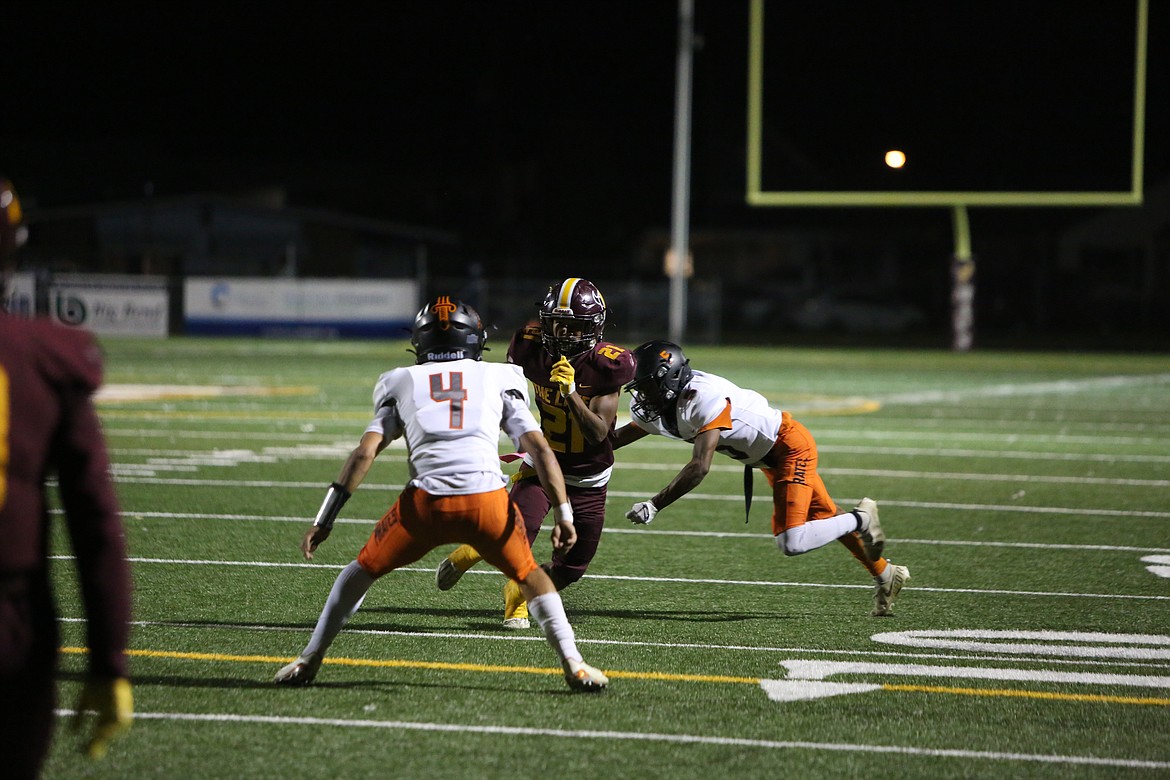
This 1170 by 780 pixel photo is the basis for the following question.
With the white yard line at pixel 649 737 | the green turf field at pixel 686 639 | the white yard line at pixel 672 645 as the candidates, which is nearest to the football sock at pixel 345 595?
the green turf field at pixel 686 639

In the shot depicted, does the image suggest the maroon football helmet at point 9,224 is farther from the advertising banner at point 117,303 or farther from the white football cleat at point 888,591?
the advertising banner at point 117,303

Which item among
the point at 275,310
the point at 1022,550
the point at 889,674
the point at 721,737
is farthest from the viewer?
the point at 275,310

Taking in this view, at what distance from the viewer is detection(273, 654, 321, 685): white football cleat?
5.30m

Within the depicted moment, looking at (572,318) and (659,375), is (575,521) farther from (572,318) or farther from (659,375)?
(572,318)

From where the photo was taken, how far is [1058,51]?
23500 millimetres

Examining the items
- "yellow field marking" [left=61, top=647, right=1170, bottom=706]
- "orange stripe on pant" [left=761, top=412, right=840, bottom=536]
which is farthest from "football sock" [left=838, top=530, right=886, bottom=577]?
"yellow field marking" [left=61, top=647, right=1170, bottom=706]

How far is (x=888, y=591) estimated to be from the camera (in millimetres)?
6812

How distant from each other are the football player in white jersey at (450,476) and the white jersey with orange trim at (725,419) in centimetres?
145

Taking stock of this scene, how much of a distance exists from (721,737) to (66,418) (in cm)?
277

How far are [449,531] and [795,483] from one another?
2.35 metres

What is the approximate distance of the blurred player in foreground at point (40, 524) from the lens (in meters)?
2.61

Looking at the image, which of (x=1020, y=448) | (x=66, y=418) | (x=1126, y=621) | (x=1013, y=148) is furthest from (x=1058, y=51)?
(x=66, y=418)

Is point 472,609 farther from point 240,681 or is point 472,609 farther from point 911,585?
point 911,585

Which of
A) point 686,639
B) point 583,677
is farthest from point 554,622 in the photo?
point 686,639
